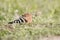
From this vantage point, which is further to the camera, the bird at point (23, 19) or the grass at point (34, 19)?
the bird at point (23, 19)

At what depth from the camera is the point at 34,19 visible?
27.9 feet

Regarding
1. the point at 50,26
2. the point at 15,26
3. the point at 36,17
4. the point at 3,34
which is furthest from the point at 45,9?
the point at 3,34

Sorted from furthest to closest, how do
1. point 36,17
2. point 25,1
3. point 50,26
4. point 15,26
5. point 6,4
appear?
1. point 25,1
2. point 6,4
3. point 36,17
4. point 50,26
5. point 15,26

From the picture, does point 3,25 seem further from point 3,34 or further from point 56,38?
point 56,38

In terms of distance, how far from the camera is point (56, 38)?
7387 millimetres

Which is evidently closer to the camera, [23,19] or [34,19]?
[23,19]

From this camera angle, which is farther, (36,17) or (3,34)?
(36,17)

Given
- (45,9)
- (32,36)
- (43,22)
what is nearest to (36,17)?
(43,22)

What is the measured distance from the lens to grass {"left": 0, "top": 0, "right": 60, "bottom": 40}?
7059 millimetres

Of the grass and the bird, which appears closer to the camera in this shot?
the grass

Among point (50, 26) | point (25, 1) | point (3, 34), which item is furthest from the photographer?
point (25, 1)

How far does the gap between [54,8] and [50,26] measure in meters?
1.92

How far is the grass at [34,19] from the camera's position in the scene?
7.06 metres

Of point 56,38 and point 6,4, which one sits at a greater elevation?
point 6,4
